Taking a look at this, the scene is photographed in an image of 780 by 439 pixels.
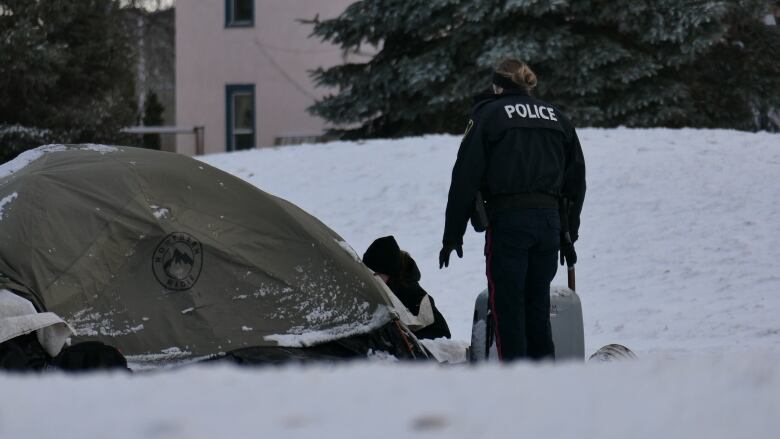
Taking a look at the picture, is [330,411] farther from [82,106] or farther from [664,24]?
[82,106]

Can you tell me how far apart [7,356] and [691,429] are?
147 inches

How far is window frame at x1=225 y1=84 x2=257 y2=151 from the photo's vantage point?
75.0ft

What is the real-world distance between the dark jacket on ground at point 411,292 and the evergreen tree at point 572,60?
31.7ft

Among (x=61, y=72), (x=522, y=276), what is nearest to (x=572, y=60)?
(x=61, y=72)

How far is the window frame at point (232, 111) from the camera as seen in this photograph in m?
22.9

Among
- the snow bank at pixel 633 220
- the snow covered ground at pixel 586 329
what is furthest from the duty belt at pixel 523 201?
the snow bank at pixel 633 220

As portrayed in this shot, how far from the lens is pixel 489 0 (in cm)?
1667

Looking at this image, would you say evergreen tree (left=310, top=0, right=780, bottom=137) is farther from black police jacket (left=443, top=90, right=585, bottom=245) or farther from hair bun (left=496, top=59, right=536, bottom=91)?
black police jacket (left=443, top=90, right=585, bottom=245)

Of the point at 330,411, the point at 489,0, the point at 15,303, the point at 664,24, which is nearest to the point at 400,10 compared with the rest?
the point at 489,0

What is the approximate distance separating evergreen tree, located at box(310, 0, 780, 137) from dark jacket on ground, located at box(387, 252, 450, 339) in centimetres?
968

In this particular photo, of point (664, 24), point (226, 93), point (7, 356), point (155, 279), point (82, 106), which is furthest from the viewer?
point (226, 93)

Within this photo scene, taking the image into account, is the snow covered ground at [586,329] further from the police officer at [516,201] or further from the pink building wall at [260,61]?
the pink building wall at [260,61]

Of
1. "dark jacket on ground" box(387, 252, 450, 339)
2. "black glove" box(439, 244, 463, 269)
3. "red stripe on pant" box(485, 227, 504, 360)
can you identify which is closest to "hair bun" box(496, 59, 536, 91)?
"red stripe on pant" box(485, 227, 504, 360)

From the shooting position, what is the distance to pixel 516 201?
5277 millimetres
